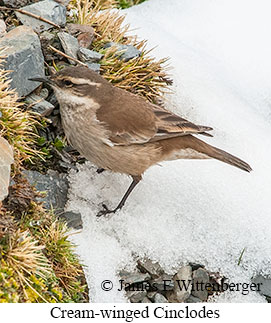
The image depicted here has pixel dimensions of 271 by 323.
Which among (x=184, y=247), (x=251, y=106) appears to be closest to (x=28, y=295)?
(x=184, y=247)

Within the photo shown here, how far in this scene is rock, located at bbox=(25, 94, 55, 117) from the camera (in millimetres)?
7090

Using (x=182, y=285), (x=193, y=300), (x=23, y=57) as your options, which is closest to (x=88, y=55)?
(x=23, y=57)

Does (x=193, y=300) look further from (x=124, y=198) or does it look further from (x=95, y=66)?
(x=95, y=66)

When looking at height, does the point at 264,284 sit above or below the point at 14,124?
above

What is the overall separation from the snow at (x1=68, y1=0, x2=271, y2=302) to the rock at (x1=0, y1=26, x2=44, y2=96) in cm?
114

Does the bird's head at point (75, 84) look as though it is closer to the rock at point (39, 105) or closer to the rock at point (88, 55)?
the rock at point (39, 105)

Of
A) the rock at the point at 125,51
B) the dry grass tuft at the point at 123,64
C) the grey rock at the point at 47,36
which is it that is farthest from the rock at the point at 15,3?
the rock at the point at 125,51

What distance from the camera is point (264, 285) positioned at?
259 inches

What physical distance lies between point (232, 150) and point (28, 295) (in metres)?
3.74

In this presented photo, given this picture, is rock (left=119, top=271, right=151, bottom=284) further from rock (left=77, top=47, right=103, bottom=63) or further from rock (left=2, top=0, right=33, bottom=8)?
rock (left=2, top=0, right=33, bottom=8)

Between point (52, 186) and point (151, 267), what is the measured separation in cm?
133

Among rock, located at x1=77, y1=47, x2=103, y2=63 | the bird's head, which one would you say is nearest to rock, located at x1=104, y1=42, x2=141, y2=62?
rock, located at x1=77, y1=47, x2=103, y2=63

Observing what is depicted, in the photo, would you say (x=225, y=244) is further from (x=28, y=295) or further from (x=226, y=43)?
(x=226, y=43)

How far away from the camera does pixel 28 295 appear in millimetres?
5320
